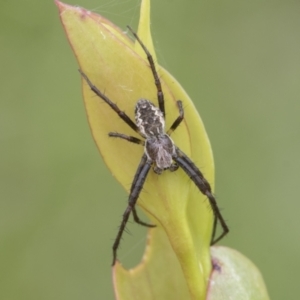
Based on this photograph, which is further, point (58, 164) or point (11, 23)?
point (11, 23)

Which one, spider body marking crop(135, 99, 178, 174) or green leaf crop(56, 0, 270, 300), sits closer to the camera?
green leaf crop(56, 0, 270, 300)

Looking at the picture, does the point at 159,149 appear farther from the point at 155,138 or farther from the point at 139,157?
the point at 139,157

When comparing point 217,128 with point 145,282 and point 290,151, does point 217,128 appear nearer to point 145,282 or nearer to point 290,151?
point 290,151

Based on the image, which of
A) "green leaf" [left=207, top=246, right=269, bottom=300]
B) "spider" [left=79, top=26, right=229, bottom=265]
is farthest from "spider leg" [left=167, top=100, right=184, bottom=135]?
"green leaf" [left=207, top=246, right=269, bottom=300]

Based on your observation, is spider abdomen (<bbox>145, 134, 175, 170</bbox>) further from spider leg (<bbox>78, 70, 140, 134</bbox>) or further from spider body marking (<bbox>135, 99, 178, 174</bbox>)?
spider leg (<bbox>78, 70, 140, 134</bbox>)

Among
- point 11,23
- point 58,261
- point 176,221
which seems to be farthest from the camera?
point 11,23

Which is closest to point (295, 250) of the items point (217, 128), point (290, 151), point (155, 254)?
point (290, 151)

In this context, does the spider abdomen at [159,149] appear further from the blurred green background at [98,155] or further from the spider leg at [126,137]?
the blurred green background at [98,155]

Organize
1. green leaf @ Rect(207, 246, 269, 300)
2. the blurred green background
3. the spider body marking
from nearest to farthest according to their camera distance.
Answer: green leaf @ Rect(207, 246, 269, 300) < the spider body marking < the blurred green background
